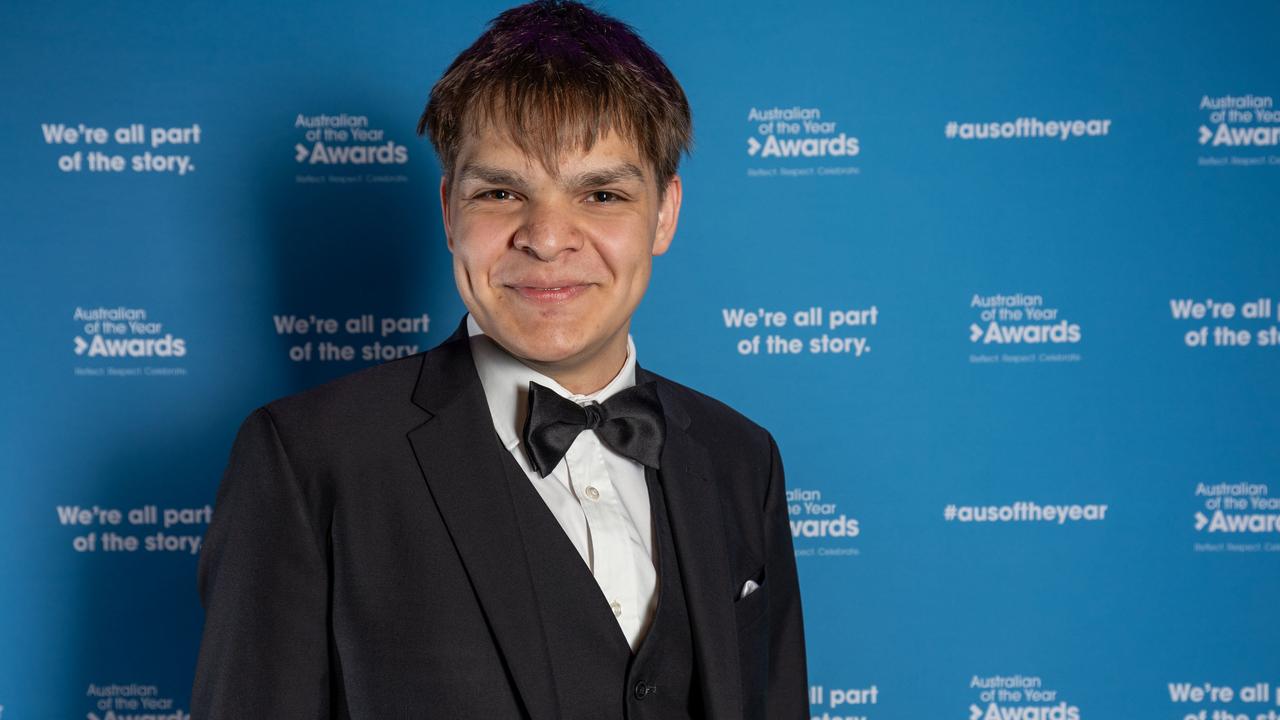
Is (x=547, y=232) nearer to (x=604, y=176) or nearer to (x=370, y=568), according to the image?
(x=604, y=176)

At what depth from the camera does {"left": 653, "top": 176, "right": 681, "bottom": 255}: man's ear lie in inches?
62.9

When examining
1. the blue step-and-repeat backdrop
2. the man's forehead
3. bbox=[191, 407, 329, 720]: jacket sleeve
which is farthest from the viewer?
the blue step-and-repeat backdrop

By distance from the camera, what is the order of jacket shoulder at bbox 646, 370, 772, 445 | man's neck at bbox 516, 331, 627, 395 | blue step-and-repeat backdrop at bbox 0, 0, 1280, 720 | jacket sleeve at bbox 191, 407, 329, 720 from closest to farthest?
jacket sleeve at bbox 191, 407, 329, 720 < man's neck at bbox 516, 331, 627, 395 < jacket shoulder at bbox 646, 370, 772, 445 < blue step-and-repeat backdrop at bbox 0, 0, 1280, 720

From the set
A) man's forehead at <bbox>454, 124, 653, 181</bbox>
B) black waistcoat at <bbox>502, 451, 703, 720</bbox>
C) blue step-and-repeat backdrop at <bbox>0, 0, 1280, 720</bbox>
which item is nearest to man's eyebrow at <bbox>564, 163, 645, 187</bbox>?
man's forehead at <bbox>454, 124, 653, 181</bbox>

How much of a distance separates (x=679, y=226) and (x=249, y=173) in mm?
993

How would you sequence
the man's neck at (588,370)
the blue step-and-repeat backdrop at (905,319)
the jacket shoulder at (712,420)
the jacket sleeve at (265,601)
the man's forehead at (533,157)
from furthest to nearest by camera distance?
the blue step-and-repeat backdrop at (905,319) → the jacket shoulder at (712,420) → the man's neck at (588,370) → the man's forehead at (533,157) → the jacket sleeve at (265,601)

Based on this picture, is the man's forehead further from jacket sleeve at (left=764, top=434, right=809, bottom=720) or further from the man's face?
jacket sleeve at (left=764, top=434, right=809, bottom=720)

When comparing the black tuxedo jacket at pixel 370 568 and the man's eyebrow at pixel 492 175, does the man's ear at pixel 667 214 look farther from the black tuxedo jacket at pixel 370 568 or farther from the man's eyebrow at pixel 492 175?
the black tuxedo jacket at pixel 370 568

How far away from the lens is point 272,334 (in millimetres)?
2289

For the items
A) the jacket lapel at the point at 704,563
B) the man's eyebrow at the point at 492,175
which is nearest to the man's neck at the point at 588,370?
the jacket lapel at the point at 704,563

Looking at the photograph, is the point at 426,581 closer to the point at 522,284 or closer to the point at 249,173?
the point at 522,284

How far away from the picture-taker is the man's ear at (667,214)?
5.24ft

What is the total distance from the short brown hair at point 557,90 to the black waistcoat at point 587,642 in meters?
0.47

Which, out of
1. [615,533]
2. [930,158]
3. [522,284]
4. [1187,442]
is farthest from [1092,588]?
[522,284]
